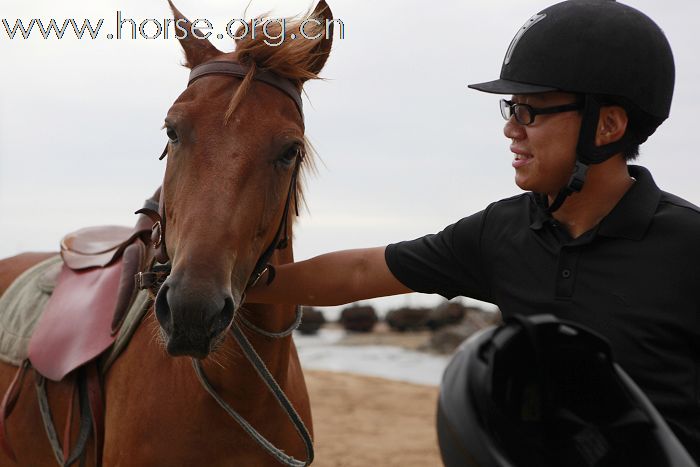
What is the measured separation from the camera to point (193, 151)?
2221mm

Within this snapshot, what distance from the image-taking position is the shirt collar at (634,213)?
6.22 feet

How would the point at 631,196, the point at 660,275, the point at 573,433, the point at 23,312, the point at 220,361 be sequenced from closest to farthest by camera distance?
the point at 573,433 → the point at 660,275 → the point at 631,196 → the point at 220,361 → the point at 23,312

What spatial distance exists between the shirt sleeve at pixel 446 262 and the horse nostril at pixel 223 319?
0.56 metres

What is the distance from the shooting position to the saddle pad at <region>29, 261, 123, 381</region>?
9.27ft

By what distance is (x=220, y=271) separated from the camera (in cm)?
201

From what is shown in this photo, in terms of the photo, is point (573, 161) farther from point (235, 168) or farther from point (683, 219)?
point (235, 168)

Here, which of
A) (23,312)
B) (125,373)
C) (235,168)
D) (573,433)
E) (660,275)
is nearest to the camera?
(573,433)

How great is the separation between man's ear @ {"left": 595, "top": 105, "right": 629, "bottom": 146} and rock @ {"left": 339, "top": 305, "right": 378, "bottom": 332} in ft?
45.4

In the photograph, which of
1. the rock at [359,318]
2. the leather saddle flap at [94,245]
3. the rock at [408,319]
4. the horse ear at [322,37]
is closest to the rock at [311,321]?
the rock at [359,318]

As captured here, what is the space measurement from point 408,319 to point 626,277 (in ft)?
46.0

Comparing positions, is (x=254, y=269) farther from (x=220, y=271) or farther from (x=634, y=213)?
(x=634, y=213)

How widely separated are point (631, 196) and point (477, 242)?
1.45 ft

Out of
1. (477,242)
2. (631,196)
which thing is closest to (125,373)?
(477,242)

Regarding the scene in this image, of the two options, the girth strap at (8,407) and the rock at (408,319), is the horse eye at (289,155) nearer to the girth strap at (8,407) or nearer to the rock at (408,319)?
the girth strap at (8,407)
